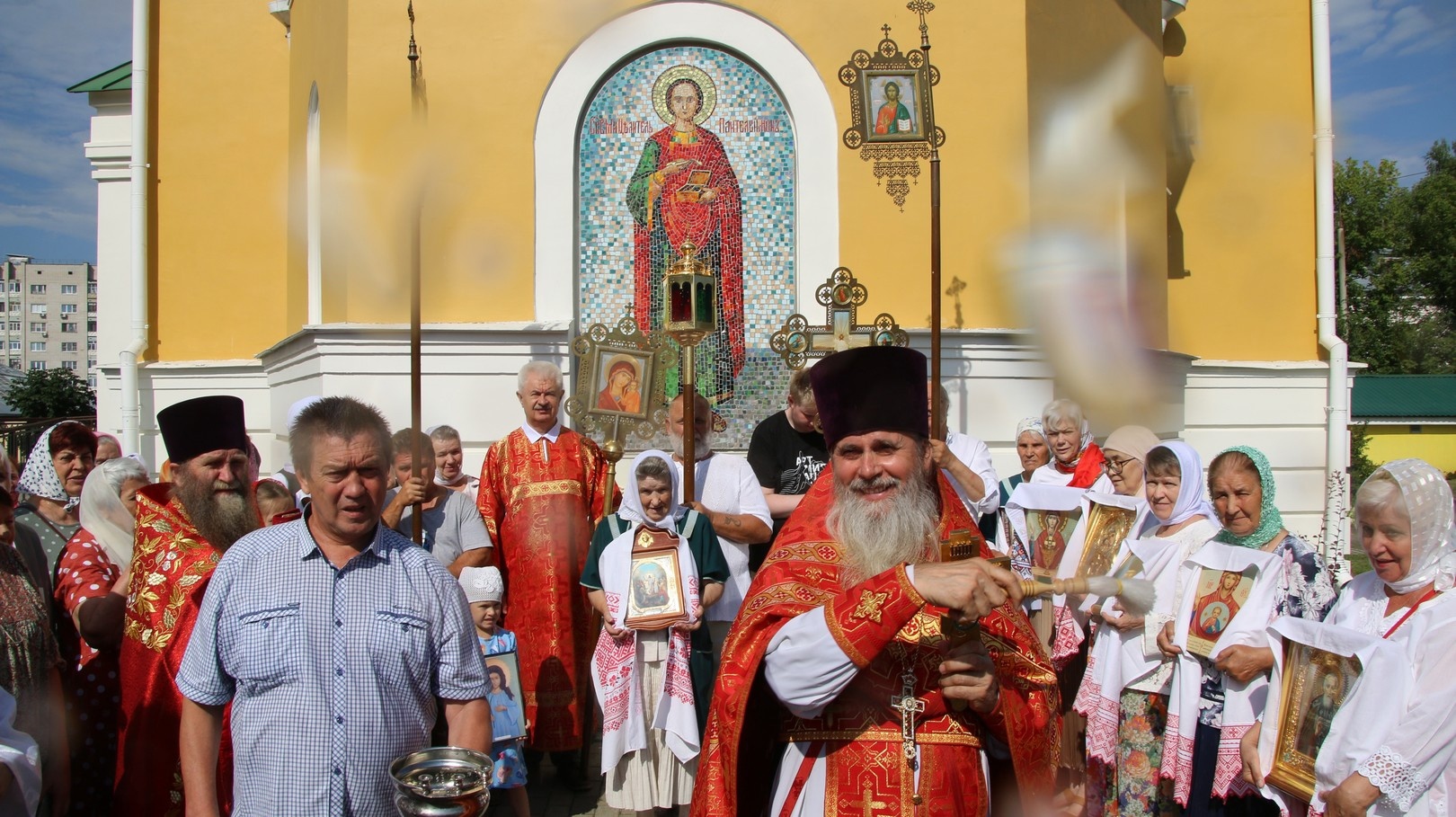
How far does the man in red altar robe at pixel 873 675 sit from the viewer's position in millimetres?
2330

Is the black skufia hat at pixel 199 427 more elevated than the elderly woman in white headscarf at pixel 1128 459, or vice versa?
the black skufia hat at pixel 199 427

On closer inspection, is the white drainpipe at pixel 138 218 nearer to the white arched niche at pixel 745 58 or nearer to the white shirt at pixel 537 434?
the white arched niche at pixel 745 58

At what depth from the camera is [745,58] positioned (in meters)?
8.62

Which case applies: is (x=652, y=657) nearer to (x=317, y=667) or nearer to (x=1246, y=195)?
(x=317, y=667)

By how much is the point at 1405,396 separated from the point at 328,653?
34.1m

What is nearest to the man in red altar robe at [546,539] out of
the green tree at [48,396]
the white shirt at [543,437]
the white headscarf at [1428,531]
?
the white shirt at [543,437]

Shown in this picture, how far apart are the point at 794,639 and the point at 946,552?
1.17ft

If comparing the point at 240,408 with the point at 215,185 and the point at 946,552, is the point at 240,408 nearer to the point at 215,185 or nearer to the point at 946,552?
the point at 946,552

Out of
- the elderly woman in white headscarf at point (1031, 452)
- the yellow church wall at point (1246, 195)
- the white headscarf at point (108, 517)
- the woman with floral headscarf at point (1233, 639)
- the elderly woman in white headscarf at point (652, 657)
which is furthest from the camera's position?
the yellow church wall at point (1246, 195)

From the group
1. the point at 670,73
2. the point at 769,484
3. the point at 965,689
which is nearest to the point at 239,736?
the point at 965,689

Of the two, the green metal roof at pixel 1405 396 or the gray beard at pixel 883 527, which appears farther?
the green metal roof at pixel 1405 396

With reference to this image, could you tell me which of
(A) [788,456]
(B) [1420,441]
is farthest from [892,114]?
(B) [1420,441]

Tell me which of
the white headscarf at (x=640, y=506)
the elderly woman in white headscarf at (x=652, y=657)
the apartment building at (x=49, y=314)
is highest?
the apartment building at (x=49, y=314)

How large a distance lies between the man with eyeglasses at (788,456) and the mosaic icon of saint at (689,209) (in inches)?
106
